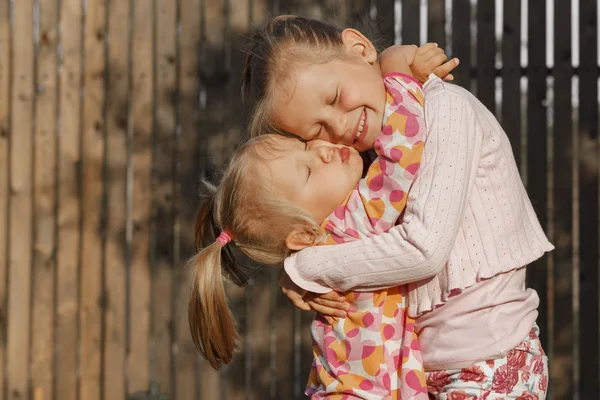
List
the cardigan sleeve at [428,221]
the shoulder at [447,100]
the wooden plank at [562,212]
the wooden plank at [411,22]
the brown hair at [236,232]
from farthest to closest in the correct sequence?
the wooden plank at [411,22] → the wooden plank at [562,212] → the brown hair at [236,232] → the shoulder at [447,100] → the cardigan sleeve at [428,221]

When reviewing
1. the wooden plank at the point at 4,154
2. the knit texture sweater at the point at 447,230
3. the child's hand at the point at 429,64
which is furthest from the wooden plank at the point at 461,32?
the knit texture sweater at the point at 447,230

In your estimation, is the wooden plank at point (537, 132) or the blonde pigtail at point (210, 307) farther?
the wooden plank at point (537, 132)

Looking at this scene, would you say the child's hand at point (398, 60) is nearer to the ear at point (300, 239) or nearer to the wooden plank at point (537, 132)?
the ear at point (300, 239)

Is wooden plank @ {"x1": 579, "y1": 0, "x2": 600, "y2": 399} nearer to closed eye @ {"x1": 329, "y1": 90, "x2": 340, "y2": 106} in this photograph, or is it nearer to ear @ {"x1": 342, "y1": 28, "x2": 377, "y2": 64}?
ear @ {"x1": 342, "y1": 28, "x2": 377, "y2": 64}

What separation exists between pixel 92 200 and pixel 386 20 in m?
1.91

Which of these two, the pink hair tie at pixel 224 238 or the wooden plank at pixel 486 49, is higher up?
the wooden plank at pixel 486 49

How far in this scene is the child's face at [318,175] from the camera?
8.36 feet

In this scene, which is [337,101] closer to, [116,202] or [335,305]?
[335,305]

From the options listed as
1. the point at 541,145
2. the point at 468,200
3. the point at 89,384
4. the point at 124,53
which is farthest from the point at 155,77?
the point at 468,200

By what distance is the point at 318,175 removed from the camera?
100 inches

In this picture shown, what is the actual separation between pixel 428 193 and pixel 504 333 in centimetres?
39

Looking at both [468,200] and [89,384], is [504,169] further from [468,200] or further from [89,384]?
[89,384]

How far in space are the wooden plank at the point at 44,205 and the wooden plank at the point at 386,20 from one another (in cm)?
182

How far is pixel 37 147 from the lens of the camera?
5551 millimetres
